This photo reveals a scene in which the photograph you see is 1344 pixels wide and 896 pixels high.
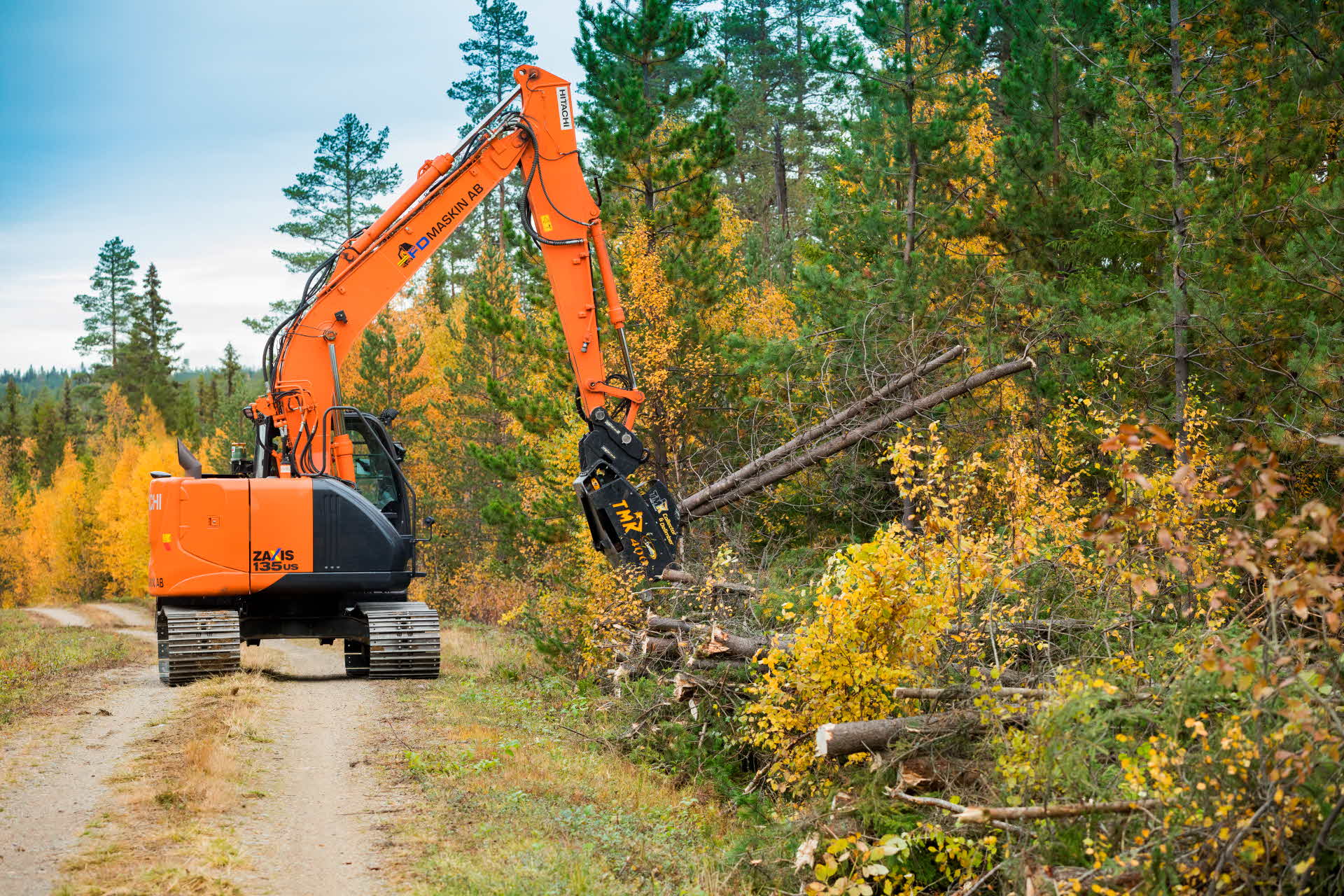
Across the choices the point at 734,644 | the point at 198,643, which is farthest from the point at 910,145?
the point at 198,643

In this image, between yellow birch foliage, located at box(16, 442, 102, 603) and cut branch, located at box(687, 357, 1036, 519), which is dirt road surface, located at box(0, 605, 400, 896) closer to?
cut branch, located at box(687, 357, 1036, 519)

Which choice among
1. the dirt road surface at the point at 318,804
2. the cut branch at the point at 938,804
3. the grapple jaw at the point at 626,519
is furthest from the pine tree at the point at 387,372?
the cut branch at the point at 938,804

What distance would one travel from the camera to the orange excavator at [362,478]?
37.7 ft

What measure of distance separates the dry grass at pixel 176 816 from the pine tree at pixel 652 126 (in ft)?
35.3

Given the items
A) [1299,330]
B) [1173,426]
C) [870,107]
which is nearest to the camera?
[1299,330]

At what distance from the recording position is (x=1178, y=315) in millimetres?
11242

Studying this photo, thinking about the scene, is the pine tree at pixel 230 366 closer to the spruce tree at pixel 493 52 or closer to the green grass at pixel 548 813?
the spruce tree at pixel 493 52

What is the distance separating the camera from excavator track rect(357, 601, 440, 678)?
40.1 ft

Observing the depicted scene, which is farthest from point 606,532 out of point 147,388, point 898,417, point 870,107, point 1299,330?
point 147,388

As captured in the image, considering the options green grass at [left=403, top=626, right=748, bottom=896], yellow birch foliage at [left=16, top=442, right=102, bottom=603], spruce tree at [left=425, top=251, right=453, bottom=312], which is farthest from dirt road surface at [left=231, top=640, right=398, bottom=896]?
yellow birch foliage at [left=16, top=442, right=102, bottom=603]

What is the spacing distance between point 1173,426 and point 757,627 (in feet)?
16.0

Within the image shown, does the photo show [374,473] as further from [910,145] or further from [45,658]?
[910,145]

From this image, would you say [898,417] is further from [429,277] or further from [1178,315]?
[429,277]

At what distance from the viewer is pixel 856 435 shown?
13516mm
